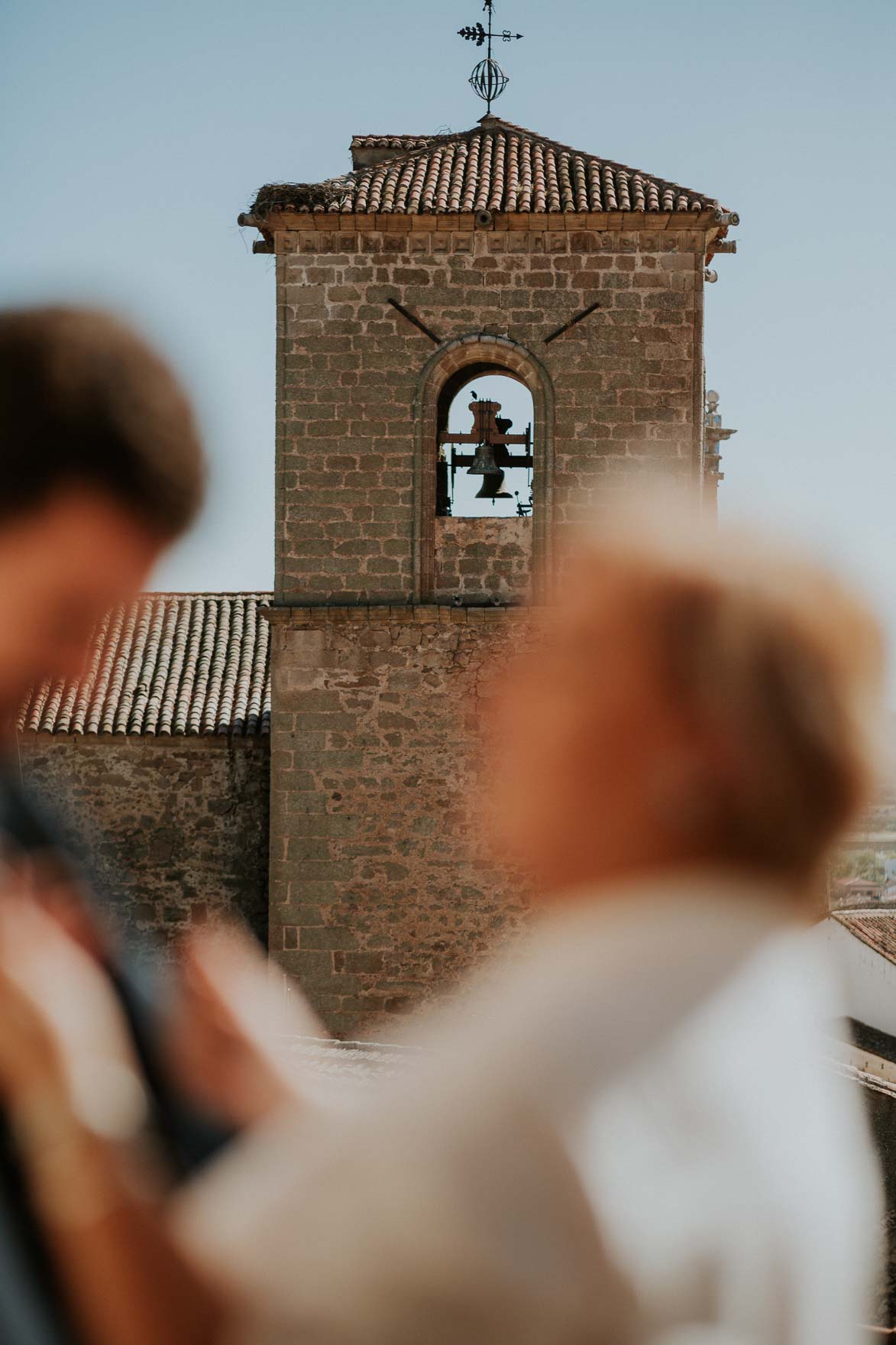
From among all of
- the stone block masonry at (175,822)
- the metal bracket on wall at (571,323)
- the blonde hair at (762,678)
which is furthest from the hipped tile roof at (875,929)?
the blonde hair at (762,678)

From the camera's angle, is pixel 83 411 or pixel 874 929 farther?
pixel 874 929

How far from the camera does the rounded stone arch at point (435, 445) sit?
12.6 metres

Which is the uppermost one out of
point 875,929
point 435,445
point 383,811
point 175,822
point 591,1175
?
point 435,445

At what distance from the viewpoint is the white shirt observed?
1290 mm

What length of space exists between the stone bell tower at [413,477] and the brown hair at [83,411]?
35.3ft

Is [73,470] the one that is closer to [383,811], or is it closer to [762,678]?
[762,678]

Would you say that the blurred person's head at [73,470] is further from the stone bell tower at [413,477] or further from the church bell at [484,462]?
the church bell at [484,462]

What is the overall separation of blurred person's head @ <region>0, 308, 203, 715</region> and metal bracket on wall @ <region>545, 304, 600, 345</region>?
36.4ft

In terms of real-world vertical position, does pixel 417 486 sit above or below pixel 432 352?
below

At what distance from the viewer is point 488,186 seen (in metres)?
13.1

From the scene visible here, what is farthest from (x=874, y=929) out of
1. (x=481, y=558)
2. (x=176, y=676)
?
(x=481, y=558)

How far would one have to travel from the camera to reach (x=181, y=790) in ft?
48.2

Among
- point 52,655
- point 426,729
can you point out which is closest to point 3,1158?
point 52,655

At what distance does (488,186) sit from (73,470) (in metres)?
12.0
